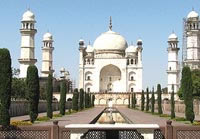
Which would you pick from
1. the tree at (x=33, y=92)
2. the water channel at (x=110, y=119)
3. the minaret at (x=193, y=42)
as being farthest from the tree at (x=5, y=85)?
the minaret at (x=193, y=42)

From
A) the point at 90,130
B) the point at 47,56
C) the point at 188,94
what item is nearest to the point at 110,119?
the point at 90,130

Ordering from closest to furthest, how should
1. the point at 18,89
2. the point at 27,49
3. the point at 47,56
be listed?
the point at 18,89 < the point at 27,49 < the point at 47,56

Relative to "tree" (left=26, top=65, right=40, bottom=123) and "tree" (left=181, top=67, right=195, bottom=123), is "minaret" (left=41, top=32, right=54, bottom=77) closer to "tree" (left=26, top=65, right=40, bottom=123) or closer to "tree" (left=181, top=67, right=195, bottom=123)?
"tree" (left=26, top=65, right=40, bottom=123)

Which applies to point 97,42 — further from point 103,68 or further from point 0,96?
point 0,96

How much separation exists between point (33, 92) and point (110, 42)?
159 feet

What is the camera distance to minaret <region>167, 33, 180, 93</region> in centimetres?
5706

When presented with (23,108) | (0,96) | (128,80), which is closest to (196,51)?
(128,80)

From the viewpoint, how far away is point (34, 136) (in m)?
7.90

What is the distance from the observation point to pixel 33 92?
1523cm

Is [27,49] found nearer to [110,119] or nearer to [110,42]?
[110,42]

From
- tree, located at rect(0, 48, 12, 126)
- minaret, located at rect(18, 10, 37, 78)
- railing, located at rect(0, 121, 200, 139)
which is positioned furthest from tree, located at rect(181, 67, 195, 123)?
minaret, located at rect(18, 10, 37, 78)

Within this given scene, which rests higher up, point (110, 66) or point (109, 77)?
point (110, 66)

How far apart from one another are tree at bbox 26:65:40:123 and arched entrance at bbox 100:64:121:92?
45935 mm

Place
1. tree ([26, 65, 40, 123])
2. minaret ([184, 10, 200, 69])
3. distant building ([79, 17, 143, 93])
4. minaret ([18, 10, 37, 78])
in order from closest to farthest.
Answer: tree ([26, 65, 40, 123]), minaret ([18, 10, 37, 78]), minaret ([184, 10, 200, 69]), distant building ([79, 17, 143, 93])
